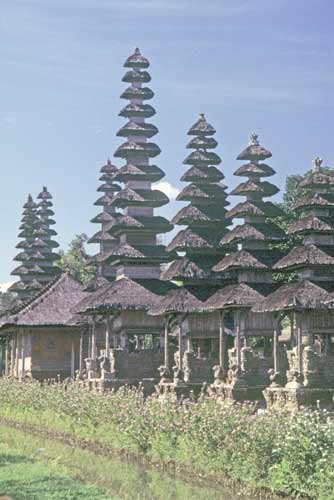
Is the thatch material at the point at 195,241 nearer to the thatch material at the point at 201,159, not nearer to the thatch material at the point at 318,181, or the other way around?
the thatch material at the point at 201,159

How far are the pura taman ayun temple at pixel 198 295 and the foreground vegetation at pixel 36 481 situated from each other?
692cm

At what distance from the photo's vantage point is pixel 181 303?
33938 mm

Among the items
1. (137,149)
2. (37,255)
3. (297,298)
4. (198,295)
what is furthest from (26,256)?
(297,298)

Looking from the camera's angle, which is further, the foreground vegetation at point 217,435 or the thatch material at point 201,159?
the thatch material at point 201,159

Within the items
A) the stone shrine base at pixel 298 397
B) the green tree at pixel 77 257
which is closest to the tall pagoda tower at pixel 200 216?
the stone shrine base at pixel 298 397

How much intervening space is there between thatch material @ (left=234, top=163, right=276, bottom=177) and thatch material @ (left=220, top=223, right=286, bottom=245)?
2.22 metres

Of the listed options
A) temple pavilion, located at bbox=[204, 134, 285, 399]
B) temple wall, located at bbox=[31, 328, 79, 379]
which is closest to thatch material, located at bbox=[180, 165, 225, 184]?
temple pavilion, located at bbox=[204, 134, 285, 399]

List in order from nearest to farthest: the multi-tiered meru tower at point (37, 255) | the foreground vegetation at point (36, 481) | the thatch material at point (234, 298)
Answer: the foreground vegetation at point (36, 481) < the thatch material at point (234, 298) < the multi-tiered meru tower at point (37, 255)

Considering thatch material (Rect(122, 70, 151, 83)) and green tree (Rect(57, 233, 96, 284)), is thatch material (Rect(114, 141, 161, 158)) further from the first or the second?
green tree (Rect(57, 233, 96, 284))

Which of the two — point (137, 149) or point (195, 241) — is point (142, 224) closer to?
point (137, 149)

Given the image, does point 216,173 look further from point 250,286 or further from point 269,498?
point 269,498

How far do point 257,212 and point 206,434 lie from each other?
18.0 meters

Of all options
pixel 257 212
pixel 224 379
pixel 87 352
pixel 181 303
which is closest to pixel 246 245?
pixel 257 212

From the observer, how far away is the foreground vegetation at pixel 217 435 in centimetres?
1479
